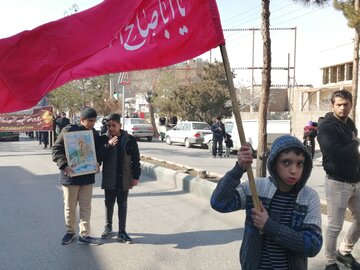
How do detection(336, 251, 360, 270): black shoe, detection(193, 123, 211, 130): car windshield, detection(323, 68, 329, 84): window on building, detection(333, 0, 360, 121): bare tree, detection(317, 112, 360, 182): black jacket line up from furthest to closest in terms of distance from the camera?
1. detection(323, 68, 329, 84): window on building
2. detection(193, 123, 211, 130): car windshield
3. detection(333, 0, 360, 121): bare tree
4. detection(336, 251, 360, 270): black shoe
5. detection(317, 112, 360, 182): black jacket

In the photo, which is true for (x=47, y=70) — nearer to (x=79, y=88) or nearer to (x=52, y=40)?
(x=52, y=40)

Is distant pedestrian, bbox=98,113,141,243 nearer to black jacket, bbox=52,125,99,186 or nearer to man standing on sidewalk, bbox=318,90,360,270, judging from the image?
black jacket, bbox=52,125,99,186

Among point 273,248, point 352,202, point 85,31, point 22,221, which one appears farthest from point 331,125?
point 22,221

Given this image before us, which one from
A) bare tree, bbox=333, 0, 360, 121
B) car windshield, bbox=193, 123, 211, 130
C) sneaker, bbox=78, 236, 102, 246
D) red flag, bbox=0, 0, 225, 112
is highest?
bare tree, bbox=333, 0, 360, 121

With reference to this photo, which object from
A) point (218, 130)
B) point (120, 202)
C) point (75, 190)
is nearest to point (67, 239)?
point (75, 190)

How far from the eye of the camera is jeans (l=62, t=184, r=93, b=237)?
6223mm

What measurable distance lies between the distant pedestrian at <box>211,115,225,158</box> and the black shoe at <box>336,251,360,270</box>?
14.0 m

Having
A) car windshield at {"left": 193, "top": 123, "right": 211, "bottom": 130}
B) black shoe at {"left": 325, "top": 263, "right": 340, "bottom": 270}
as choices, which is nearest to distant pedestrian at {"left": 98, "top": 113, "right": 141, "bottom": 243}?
black shoe at {"left": 325, "top": 263, "right": 340, "bottom": 270}

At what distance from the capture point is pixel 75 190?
246 inches

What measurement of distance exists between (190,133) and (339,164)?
69.0 ft

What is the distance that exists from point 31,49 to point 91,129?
3148mm

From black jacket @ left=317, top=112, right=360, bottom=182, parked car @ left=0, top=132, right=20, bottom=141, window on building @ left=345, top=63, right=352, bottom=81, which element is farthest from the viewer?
window on building @ left=345, top=63, right=352, bottom=81

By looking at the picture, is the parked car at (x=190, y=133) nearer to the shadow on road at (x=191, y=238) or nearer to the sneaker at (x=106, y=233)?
the shadow on road at (x=191, y=238)

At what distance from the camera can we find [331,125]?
15.6ft
